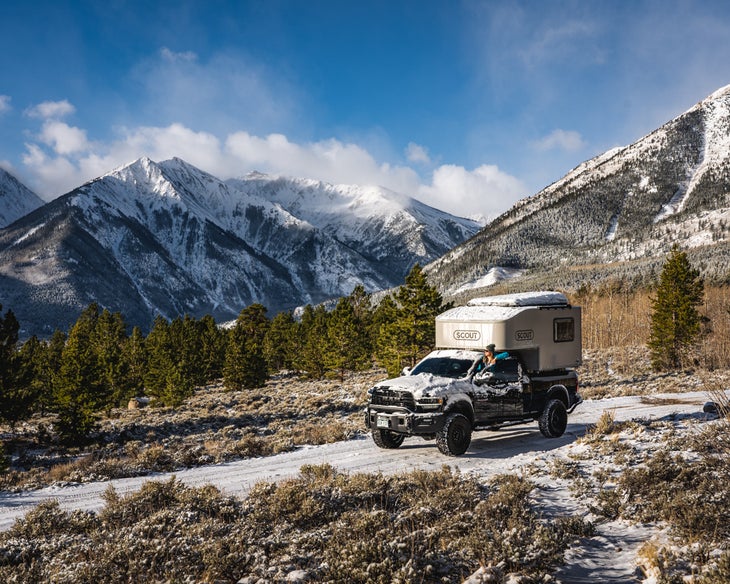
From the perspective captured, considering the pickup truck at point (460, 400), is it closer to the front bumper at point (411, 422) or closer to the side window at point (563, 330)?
the front bumper at point (411, 422)

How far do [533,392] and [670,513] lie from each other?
6.21 m

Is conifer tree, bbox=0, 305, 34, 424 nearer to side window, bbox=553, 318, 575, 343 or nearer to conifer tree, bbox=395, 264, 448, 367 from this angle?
conifer tree, bbox=395, 264, 448, 367

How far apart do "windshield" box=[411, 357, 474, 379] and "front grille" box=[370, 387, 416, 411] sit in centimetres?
124

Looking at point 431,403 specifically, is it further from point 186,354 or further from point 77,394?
point 186,354

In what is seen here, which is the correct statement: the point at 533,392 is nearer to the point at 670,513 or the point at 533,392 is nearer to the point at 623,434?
the point at 623,434

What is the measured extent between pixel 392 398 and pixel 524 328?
3.92 m

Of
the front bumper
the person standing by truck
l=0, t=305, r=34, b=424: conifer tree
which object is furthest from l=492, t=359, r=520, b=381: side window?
l=0, t=305, r=34, b=424: conifer tree

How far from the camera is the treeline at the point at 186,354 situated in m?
22.6

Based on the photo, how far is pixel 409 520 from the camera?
22.2 ft

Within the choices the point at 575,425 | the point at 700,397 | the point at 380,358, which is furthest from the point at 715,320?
the point at 575,425

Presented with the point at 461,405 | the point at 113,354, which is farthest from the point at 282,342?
the point at 461,405

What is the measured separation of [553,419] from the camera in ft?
42.0

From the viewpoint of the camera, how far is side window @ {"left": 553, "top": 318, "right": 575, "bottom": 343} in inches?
513

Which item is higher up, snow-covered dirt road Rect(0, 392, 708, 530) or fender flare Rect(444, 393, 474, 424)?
fender flare Rect(444, 393, 474, 424)
